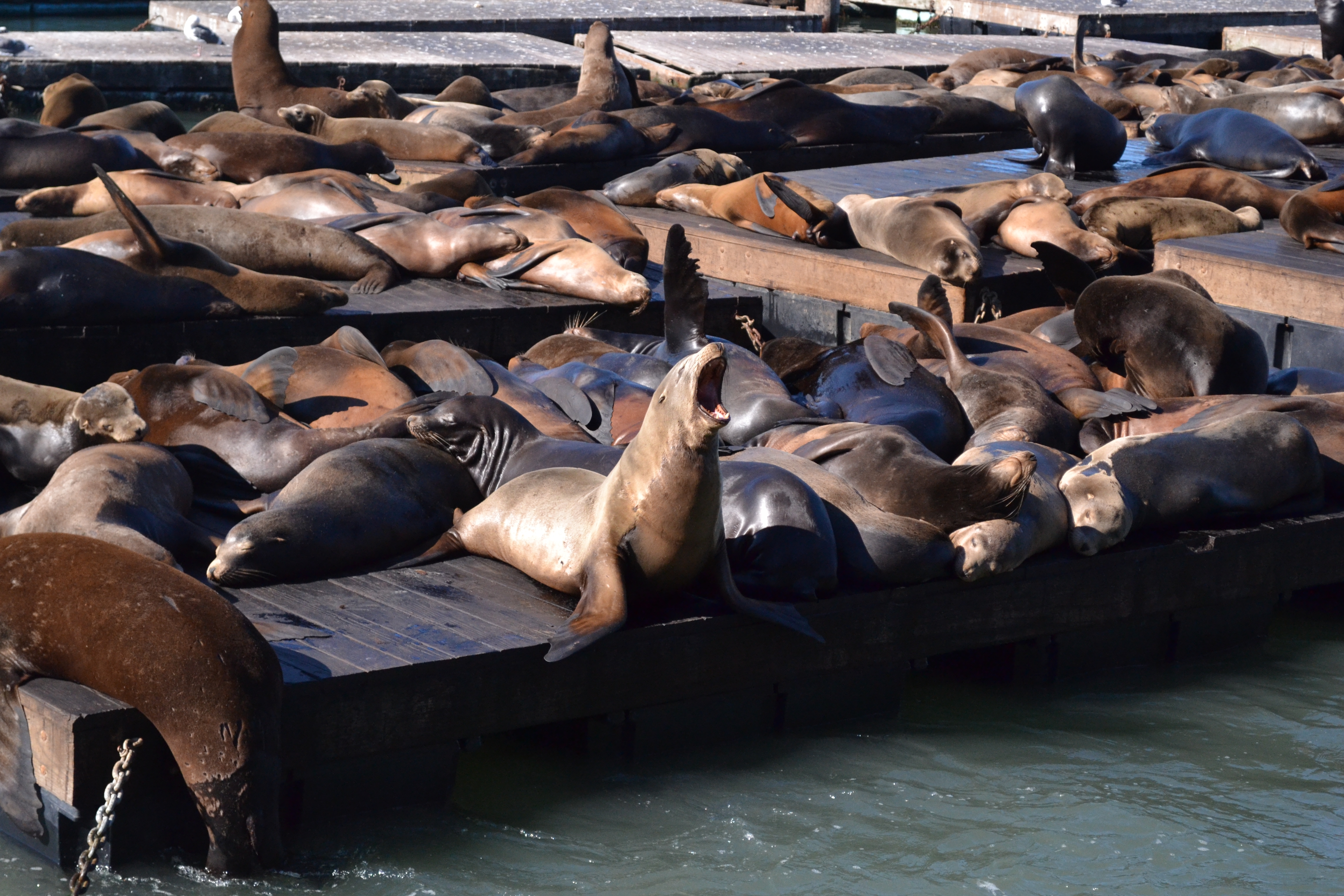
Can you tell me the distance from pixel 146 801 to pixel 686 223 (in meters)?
6.22

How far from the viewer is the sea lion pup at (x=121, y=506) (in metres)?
4.27

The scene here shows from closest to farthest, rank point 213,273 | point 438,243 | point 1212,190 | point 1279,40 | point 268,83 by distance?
point 213,273 → point 438,243 → point 1212,190 → point 268,83 → point 1279,40

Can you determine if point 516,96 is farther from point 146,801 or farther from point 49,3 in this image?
point 49,3

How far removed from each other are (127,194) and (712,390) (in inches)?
209

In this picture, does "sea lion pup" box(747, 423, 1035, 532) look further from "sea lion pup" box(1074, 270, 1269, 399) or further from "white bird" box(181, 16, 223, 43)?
"white bird" box(181, 16, 223, 43)

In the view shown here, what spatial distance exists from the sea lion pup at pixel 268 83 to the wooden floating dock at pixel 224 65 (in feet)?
9.24

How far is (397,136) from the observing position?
11094 mm

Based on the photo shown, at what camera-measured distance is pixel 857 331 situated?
8359mm

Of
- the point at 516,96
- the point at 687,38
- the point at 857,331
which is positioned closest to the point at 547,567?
the point at 857,331

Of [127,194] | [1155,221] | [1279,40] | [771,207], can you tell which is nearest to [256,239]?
[127,194]

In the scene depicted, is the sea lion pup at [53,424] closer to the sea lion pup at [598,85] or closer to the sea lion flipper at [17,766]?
the sea lion flipper at [17,766]

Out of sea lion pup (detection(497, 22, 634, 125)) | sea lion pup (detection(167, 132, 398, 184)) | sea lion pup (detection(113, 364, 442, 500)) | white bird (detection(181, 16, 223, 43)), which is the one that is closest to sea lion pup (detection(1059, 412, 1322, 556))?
sea lion pup (detection(113, 364, 442, 500))

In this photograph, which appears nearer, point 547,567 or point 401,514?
point 547,567

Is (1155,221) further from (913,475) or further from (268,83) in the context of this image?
(268,83)
